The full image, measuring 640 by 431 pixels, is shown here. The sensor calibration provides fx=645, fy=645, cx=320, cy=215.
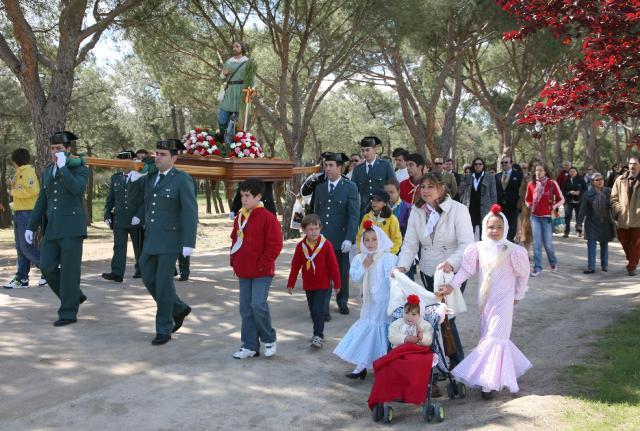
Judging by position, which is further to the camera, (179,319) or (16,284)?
(16,284)

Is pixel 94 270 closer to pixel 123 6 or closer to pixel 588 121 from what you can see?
pixel 123 6

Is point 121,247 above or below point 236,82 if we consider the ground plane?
below

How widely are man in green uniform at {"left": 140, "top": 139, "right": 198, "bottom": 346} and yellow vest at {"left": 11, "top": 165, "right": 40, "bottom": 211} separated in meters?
3.33

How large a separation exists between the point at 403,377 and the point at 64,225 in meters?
4.36

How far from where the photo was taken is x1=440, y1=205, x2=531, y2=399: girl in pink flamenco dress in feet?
16.1

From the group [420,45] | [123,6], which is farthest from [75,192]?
[420,45]

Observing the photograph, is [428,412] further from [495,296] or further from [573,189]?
[573,189]

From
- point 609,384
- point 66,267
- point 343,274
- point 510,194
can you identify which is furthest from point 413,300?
point 510,194

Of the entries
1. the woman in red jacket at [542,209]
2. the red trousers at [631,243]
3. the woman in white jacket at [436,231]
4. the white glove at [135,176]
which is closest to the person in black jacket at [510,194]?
the woman in red jacket at [542,209]

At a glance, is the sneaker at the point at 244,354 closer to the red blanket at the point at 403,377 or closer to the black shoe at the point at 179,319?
the black shoe at the point at 179,319

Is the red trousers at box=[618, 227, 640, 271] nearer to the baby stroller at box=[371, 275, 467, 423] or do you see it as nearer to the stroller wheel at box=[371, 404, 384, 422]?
the baby stroller at box=[371, 275, 467, 423]

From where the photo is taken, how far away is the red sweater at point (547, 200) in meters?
11.0

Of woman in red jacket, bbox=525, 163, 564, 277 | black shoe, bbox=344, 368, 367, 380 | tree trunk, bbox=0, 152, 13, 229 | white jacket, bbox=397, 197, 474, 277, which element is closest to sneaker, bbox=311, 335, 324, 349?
black shoe, bbox=344, 368, 367, 380

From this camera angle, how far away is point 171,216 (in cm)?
644
